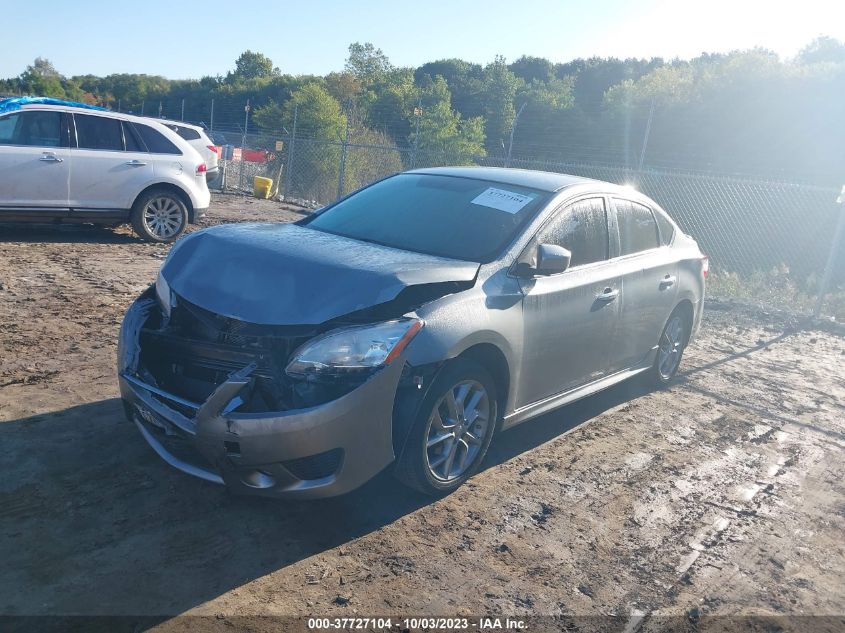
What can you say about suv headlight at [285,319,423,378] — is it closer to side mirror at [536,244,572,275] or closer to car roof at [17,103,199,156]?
side mirror at [536,244,572,275]

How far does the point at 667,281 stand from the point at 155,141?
295 inches

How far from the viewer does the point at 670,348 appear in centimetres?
636

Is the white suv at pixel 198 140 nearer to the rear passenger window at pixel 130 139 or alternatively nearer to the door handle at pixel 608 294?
the rear passenger window at pixel 130 139

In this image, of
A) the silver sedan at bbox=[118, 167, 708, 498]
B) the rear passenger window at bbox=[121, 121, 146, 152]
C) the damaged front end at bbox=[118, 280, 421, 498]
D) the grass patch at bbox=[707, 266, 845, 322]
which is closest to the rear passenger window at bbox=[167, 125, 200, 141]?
the rear passenger window at bbox=[121, 121, 146, 152]

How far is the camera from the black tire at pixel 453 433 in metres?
3.66

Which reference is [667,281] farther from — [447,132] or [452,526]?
[447,132]

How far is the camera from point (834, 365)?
8078mm

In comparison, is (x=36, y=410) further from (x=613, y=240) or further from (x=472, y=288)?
(x=613, y=240)

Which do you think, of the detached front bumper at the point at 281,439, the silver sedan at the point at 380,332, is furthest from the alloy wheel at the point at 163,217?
the detached front bumper at the point at 281,439

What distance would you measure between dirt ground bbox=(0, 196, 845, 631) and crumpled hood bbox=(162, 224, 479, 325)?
3.21 feet

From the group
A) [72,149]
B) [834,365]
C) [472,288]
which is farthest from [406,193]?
[72,149]

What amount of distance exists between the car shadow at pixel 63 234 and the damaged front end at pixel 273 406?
7506 millimetres

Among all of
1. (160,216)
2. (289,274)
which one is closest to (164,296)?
(289,274)

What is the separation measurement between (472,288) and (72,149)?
7592 millimetres
